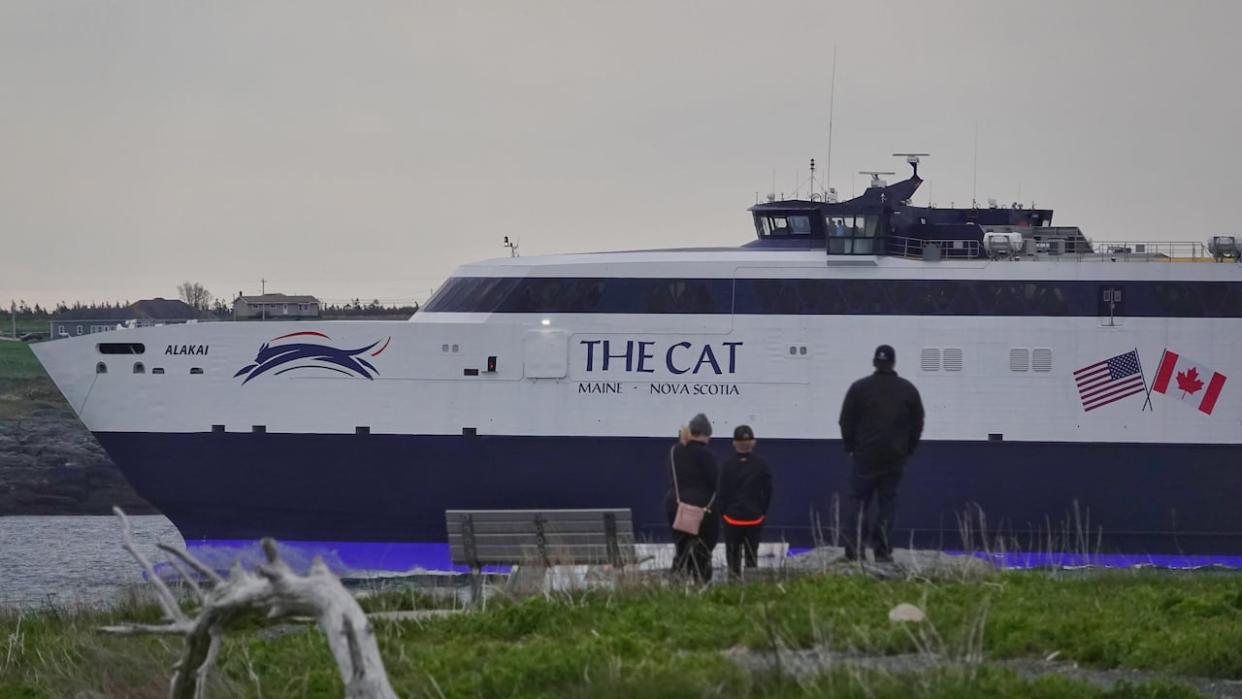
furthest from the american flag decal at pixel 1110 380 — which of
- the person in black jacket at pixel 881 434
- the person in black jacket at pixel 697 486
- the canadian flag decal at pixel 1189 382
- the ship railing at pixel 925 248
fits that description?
the person in black jacket at pixel 697 486

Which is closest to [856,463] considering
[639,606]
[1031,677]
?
[639,606]

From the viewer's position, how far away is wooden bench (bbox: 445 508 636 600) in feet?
49.8

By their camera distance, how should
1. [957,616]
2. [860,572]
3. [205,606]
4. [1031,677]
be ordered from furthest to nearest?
[860,572] → [957,616] → [1031,677] → [205,606]

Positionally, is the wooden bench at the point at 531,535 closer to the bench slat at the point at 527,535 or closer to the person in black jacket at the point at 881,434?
the bench slat at the point at 527,535

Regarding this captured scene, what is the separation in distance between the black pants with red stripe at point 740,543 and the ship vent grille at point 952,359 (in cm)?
1335

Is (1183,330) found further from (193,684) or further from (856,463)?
(193,684)

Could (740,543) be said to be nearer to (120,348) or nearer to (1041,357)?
(1041,357)

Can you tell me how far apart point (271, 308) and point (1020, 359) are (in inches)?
478

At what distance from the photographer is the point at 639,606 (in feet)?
36.2

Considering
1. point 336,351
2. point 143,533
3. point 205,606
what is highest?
point 336,351

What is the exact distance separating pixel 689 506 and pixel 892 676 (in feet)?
13.8

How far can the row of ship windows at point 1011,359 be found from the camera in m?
25.6

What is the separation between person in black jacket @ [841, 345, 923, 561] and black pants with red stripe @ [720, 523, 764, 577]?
0.73 meters

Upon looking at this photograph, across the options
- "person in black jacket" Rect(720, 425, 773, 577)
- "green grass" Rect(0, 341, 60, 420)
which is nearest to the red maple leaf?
"person in black jacket" Rect(720, 425, 773, 577)
